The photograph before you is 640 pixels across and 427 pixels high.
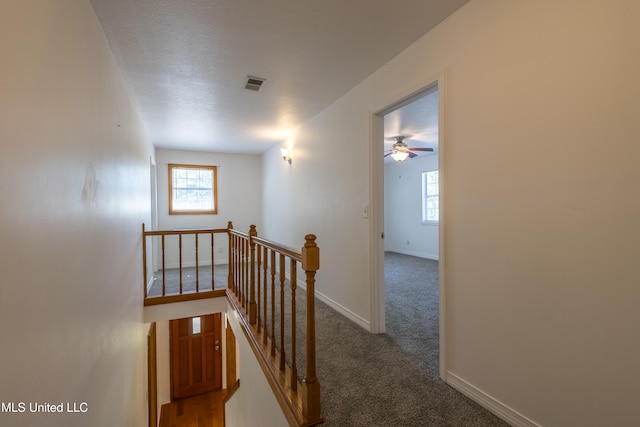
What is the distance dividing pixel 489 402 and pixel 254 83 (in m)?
3.05

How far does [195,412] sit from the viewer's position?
582cm

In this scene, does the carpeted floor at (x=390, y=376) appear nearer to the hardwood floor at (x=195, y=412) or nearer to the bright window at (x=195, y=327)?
the bright window at (x=195, y=327)

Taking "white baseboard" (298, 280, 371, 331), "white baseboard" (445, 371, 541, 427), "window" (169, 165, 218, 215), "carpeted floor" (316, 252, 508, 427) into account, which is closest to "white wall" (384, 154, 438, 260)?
"carpeted floor" (316, 252, 508, 427)

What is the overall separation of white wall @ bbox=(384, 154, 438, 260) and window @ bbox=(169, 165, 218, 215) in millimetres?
4535

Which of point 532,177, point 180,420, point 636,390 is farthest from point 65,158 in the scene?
point 180,420

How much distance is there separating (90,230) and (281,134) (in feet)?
11.0

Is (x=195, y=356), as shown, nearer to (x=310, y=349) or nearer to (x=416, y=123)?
(x=310, y=349)

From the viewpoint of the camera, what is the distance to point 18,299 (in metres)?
0.93

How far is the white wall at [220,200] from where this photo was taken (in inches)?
219

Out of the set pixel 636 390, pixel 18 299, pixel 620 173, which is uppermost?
pixel 620 173

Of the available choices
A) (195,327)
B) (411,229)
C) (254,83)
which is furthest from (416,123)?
(195,327)

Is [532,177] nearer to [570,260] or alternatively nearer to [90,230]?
[570,260]

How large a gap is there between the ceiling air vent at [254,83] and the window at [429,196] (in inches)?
198

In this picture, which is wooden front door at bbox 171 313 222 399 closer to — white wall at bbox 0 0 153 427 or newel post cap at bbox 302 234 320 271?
white wall at bbox 0 0 153 427
